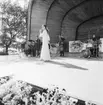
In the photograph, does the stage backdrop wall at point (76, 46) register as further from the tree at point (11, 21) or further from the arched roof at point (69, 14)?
the tree at point (11, 21)

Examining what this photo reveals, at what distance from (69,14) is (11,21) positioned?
942 centimetres

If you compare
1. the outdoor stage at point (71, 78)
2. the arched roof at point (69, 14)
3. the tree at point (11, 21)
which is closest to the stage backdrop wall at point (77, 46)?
the arched roof at point (69, 14)

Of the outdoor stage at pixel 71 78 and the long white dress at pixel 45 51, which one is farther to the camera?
the long white dress at pixel 45 51

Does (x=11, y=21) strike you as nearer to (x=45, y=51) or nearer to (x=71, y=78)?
(x=45, y=51)

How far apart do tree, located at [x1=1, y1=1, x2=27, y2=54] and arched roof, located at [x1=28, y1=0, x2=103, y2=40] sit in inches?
240

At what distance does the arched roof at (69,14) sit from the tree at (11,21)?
20.0ft

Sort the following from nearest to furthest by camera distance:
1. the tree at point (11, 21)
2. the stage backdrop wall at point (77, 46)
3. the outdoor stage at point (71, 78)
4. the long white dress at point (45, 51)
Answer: the outdoor stage at point (71, 78)
the long white dress at point (45, 51)
the stage backdrop wall at point (77, 46)
the tree at point (11, 21)

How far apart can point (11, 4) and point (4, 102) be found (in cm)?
1652

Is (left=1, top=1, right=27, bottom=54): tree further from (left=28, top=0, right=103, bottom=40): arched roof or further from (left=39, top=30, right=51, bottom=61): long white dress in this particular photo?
(left=39, top=30, right=51, bottom=61): long white dress

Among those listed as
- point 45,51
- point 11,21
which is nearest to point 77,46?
point 45,51

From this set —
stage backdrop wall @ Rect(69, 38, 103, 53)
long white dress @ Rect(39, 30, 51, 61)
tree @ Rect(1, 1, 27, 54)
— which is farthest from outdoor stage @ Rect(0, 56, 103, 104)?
tree @ Rect(1, 1, 27, 54)

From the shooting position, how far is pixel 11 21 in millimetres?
14234

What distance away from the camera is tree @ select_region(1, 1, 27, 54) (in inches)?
547

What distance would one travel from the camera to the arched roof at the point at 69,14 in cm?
821
